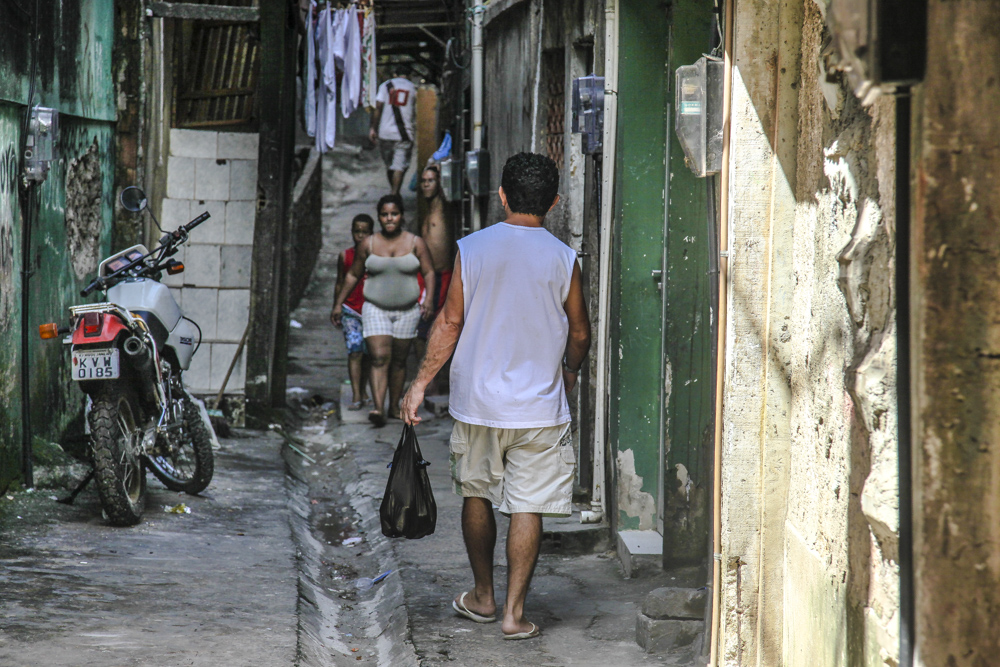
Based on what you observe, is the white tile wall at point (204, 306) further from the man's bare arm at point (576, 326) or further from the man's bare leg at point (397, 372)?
the man's bare arm at point (576, 326)

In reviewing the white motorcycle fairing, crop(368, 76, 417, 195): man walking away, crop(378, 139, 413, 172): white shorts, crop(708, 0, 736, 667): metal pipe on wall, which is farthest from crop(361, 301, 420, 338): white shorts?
crop(378, 139, 413, 172): white shorts

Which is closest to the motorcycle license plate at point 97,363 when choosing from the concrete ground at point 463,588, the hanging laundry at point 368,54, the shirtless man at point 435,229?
the concrete ground at point 463,588

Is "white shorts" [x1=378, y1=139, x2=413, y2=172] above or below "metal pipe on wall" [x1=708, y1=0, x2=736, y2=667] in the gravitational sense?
above

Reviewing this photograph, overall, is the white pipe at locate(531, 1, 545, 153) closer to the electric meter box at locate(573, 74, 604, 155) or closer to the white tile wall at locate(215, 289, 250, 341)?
the electric meter box at locate(573, 74, 604, 155)

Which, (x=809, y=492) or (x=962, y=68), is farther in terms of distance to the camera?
(x=809, y=492)

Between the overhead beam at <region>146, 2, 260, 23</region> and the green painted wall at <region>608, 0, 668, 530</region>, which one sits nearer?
the green painted wall at <region>608, 0, 668, 530</region>

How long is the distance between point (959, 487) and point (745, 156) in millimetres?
1537

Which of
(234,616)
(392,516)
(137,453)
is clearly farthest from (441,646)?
(137,453)

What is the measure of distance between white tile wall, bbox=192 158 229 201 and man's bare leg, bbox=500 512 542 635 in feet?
20.2

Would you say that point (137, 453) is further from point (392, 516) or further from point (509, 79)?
point (509, 79)

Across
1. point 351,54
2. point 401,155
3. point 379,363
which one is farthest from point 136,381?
point 401,155

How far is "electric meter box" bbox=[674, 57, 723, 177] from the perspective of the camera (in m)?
3.65

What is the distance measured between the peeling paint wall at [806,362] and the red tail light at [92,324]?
345 centimetres

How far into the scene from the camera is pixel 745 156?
336 cm
